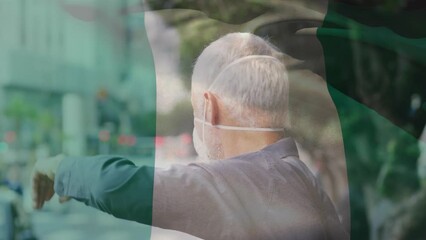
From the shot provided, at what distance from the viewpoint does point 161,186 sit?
8.02 feet

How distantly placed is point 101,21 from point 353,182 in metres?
1.15

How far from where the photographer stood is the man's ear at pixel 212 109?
248cm

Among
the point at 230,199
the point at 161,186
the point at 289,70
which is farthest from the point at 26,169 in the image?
the point at 289,70

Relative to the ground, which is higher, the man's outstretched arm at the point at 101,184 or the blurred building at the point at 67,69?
the blurred building at the point at 67,69

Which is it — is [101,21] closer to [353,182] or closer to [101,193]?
[101,193]

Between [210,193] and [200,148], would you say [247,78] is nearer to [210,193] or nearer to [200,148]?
[200,148]

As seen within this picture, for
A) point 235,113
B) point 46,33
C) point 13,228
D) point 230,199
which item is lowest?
point 13,228

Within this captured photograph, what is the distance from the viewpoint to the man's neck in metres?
2.49

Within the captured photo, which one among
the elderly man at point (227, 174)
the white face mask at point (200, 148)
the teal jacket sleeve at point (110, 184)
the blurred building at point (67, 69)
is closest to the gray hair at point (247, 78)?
the elderly man at point (227, 174)
